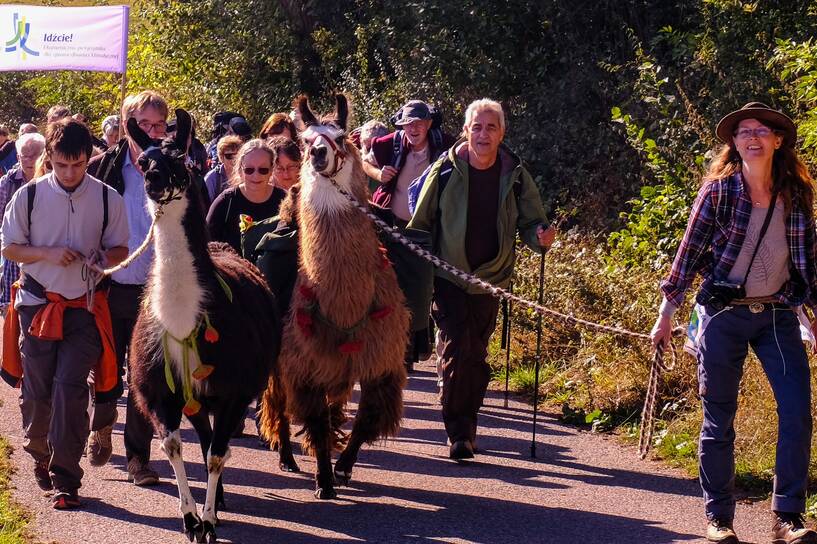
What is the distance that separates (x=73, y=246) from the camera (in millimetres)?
7148

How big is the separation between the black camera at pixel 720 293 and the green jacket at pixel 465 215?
7.13 feet

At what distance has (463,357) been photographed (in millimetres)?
8383

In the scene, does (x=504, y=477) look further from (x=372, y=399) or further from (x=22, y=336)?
(x=22, y=336)

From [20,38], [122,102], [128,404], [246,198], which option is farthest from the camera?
[20,38]

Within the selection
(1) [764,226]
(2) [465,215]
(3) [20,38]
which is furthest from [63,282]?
(3) [20,38]

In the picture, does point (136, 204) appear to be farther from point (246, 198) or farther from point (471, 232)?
point (471, 232)

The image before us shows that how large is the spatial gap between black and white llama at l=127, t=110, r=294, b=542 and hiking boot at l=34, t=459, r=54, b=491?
1.08 metres

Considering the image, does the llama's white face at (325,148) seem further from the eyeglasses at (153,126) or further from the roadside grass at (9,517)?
the roadside grass at (9,517)

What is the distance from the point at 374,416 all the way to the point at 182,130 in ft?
6.59

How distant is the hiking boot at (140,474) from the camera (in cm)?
763

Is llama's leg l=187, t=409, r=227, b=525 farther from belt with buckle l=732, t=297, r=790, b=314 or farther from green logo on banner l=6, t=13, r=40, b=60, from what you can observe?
green logo on banner l=6, t=13, r=40, b=60

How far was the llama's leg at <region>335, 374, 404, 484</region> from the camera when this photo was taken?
24.7ft

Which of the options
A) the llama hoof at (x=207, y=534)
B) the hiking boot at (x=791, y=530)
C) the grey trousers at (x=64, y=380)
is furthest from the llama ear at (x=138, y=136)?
the hiking boot at (x=791, y=530)

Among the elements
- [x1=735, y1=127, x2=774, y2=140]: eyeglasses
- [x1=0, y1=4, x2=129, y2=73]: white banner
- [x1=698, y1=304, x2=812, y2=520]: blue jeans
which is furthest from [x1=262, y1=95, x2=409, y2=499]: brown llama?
[x1=0, y1=4, x2=129, y2=73]: white banner
